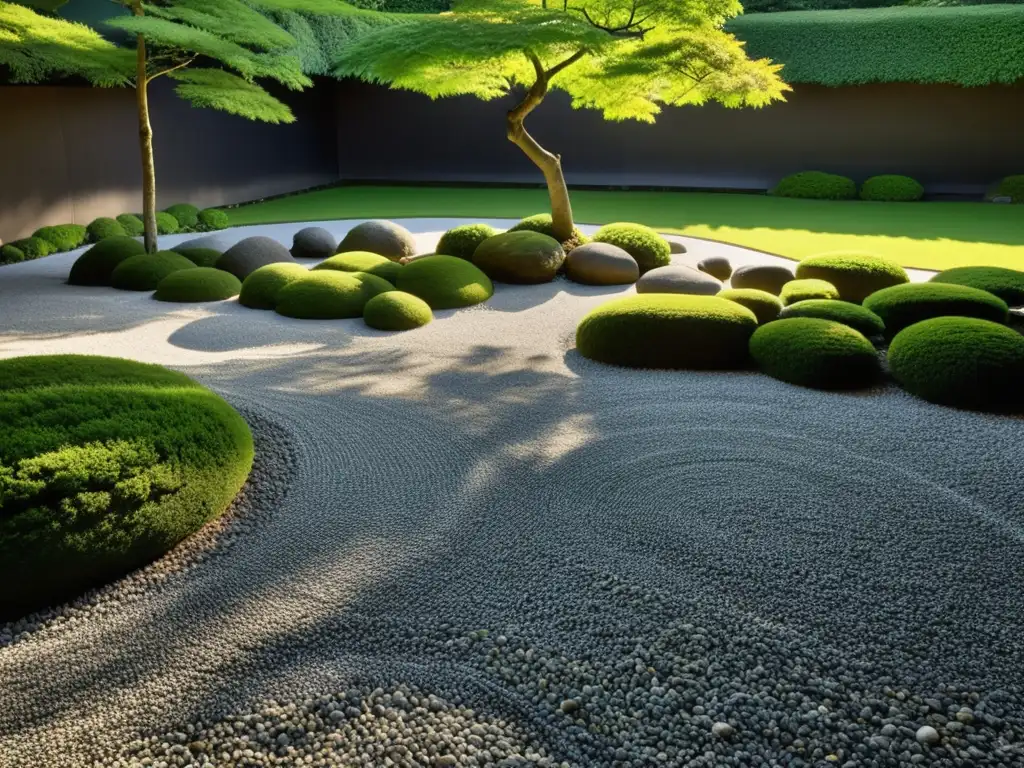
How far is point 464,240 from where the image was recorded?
32.1 feet

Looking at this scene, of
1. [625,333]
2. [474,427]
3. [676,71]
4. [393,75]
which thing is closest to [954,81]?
[676,71]

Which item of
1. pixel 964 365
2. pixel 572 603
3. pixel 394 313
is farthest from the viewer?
pixel 394 313

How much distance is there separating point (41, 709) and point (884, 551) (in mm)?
2891

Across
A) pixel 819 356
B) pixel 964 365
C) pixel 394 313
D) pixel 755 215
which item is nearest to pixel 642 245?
pixel 394 313

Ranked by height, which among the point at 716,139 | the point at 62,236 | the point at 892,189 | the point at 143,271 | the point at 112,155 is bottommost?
the point at 143,271

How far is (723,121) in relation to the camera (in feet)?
59.9

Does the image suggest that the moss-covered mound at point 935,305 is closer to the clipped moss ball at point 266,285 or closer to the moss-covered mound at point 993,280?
the moss-covered mound at point 993,280

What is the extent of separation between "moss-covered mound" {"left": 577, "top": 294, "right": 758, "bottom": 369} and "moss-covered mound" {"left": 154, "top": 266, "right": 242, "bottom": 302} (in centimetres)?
419

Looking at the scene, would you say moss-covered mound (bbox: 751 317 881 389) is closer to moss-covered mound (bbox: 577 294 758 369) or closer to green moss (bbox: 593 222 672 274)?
moss-covered mound (bbox: 577 294 758 369)

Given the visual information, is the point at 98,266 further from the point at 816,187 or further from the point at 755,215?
the point at 816,187

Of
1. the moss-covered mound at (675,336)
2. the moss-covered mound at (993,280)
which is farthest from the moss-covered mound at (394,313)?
the moss-covered mound at (993,280)

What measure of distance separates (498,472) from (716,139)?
16.0 metres

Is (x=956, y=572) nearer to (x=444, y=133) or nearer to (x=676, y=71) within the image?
(x=676, y=71)

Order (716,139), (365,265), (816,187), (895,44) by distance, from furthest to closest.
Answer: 1. (716,139)
2. (816,187)
3. (895,44)
4. (365,265)
